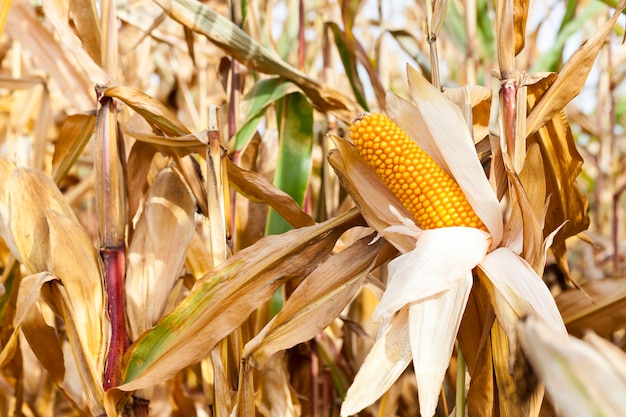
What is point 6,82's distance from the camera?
4.93 feet

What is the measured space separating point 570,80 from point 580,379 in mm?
552

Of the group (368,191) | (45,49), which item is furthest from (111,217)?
(45,49)

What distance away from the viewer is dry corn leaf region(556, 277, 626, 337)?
102 cm

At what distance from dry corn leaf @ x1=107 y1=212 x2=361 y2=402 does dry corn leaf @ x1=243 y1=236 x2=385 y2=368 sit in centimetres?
6

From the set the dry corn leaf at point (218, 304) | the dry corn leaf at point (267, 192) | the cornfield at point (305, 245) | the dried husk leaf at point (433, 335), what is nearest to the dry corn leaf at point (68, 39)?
the cornfield at point (305, 245)

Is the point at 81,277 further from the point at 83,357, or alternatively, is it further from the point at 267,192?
the point at 267,192

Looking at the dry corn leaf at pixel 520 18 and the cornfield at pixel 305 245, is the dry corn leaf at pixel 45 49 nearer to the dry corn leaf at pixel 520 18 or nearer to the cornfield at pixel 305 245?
the cornfield at pixel 305 245

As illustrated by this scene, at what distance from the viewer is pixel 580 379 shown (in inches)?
13.6

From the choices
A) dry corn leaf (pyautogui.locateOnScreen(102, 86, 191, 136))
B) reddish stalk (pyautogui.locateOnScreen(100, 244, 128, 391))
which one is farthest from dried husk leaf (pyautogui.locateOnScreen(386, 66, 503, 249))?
reddish stalk (pyautogui.locateOnScreen(100, 244, 128, 391))

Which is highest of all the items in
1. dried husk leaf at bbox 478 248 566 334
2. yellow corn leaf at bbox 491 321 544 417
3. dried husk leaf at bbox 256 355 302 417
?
dried husk leaf at bbox 478 248 566 334

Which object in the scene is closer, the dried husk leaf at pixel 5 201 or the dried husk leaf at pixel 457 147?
the dried husk leaf at pixel 457 147

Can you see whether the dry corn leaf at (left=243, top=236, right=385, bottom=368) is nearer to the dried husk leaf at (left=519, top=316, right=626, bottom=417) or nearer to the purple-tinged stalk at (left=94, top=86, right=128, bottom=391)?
the purple-tinged stalk at (left=94, top=86, right=128, bottom=391)

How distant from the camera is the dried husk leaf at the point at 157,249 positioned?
0.93 m

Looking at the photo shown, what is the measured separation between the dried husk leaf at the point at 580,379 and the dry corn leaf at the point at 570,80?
1.68 ft
